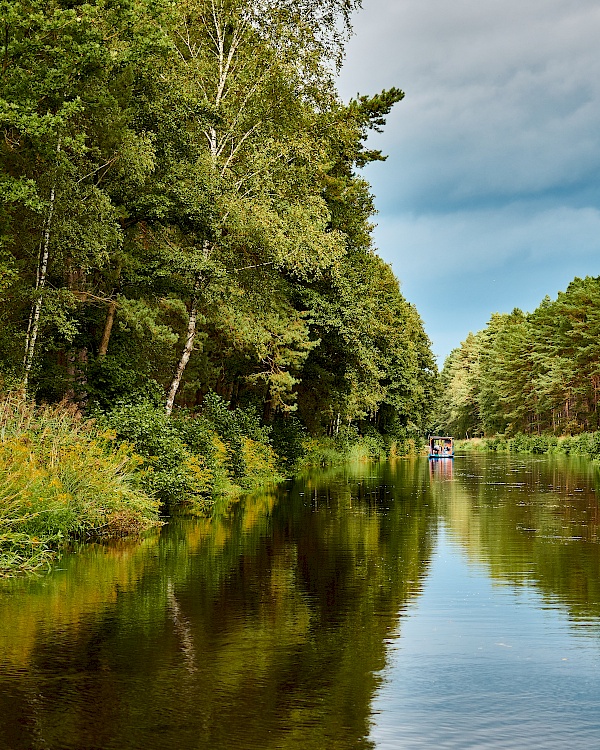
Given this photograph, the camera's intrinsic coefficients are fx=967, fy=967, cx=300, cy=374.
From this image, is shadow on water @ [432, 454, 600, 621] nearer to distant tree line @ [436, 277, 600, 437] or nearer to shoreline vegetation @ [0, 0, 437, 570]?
shoreline vegetation @ [0, 0, 437, 570]

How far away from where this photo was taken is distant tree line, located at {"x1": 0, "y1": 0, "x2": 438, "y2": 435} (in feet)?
66.7

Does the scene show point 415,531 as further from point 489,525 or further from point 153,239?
point 153,239

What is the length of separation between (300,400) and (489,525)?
2838 cm

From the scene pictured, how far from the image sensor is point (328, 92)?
33.9 metres

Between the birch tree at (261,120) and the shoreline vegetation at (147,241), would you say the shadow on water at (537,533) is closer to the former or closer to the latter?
the shoreline vegetation at (147,241)

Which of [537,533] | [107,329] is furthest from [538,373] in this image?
[537,533]

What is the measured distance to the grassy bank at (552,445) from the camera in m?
71.5

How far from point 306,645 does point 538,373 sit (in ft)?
328

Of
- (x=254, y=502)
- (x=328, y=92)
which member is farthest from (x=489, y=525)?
(x=328, y=92)

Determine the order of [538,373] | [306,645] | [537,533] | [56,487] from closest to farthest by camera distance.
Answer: [306,645] → [56,487] → [537,533] → [538,373]

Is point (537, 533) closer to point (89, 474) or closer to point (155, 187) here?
point (89, 474)

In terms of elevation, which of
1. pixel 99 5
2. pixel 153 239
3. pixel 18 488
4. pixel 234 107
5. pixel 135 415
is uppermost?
pixel 234 107

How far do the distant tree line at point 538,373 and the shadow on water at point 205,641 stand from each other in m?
78.0

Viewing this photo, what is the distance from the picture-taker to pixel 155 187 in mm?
25438
